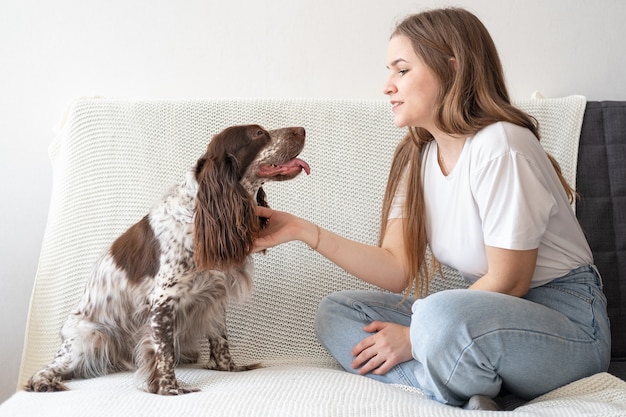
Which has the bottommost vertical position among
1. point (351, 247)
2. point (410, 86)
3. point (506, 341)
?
point (506, 341)

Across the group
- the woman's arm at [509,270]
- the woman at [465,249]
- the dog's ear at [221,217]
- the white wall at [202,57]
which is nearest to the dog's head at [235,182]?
the dog's ear at [221,217]

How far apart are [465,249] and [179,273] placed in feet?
2.35

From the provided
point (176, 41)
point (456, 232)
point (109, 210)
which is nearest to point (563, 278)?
point (456, 232)

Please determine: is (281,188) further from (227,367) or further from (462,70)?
(462,70)

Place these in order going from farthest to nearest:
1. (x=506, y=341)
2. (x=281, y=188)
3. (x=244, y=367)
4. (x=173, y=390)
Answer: (x=281, y=188), (x=244, y=367), (x=173, y=390), (x=506, y=341)

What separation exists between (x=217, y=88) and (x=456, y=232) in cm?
114

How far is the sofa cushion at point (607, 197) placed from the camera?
2.29m

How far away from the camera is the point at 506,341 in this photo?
1.64 metres

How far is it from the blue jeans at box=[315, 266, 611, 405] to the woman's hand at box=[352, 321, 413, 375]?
82 millimetres

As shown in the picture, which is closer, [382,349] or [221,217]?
[221,217]

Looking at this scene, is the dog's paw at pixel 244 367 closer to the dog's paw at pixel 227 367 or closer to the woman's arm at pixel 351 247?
the dog's paw at pixel 227 367

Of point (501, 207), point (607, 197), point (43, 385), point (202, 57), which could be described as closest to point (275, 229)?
point (501, 207)

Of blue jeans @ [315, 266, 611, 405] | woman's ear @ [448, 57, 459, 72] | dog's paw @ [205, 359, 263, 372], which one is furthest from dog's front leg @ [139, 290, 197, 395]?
woman's ear @ [448, 57, 459, 72]

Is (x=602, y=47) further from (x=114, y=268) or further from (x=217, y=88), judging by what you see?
(x=114, y=268)
